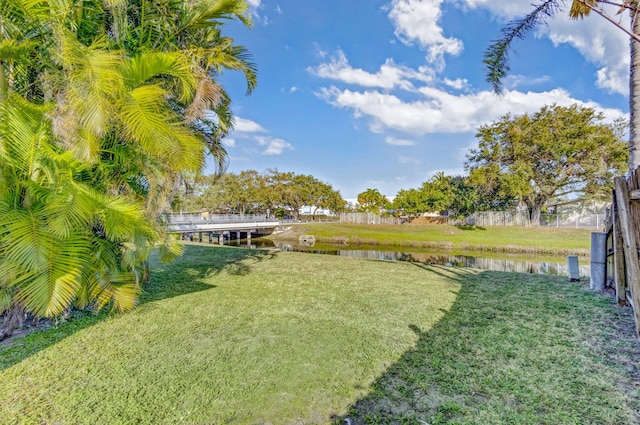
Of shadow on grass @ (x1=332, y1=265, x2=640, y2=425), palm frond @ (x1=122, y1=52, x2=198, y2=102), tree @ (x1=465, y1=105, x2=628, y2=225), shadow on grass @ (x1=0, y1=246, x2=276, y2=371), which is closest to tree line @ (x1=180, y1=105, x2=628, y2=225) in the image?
tree @ (x1=465, y1=105, x2=628, y2=225)

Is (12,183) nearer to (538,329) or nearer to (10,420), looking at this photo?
(10,420)

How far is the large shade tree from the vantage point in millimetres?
3027

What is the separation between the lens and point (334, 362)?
2.92m

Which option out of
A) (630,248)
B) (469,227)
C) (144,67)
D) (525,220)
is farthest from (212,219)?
(525,220)

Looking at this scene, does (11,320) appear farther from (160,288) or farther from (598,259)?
(598,259)

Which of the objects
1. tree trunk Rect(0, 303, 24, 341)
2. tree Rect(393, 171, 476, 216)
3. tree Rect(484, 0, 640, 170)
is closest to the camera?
tree trunk Rect(0, 303, 24, 341)

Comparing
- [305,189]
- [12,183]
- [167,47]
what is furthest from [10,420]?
[305,189]

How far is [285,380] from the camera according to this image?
2.61m

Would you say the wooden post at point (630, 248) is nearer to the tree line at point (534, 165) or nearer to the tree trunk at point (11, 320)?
the tree trunk at point (11, 320)

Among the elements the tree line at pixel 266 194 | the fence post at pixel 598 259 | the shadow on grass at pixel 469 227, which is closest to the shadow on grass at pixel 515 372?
the fence post at pixel 598 259

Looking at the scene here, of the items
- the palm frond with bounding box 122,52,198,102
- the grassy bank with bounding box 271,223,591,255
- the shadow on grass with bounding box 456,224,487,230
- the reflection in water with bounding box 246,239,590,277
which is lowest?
the reflection in water with bounding box 246,239,590,277

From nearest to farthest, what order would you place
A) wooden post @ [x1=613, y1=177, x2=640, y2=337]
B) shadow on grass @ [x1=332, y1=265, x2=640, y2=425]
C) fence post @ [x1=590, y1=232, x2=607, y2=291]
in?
shadow on grass @ [x1=332, y1=265, x2=640, y2=425] → wooden post @ [x1=613, y1=177, x2=640, y2=337] → fence post @ [x1=590, y1=232, x2=607, y2=291]

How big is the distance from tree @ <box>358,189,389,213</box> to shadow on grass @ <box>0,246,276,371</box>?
3399 centimetres

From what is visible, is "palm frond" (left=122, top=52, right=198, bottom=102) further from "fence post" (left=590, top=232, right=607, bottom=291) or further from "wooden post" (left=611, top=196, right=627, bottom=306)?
"fence post" (left=590, top=232, right=607, bottom=291)
